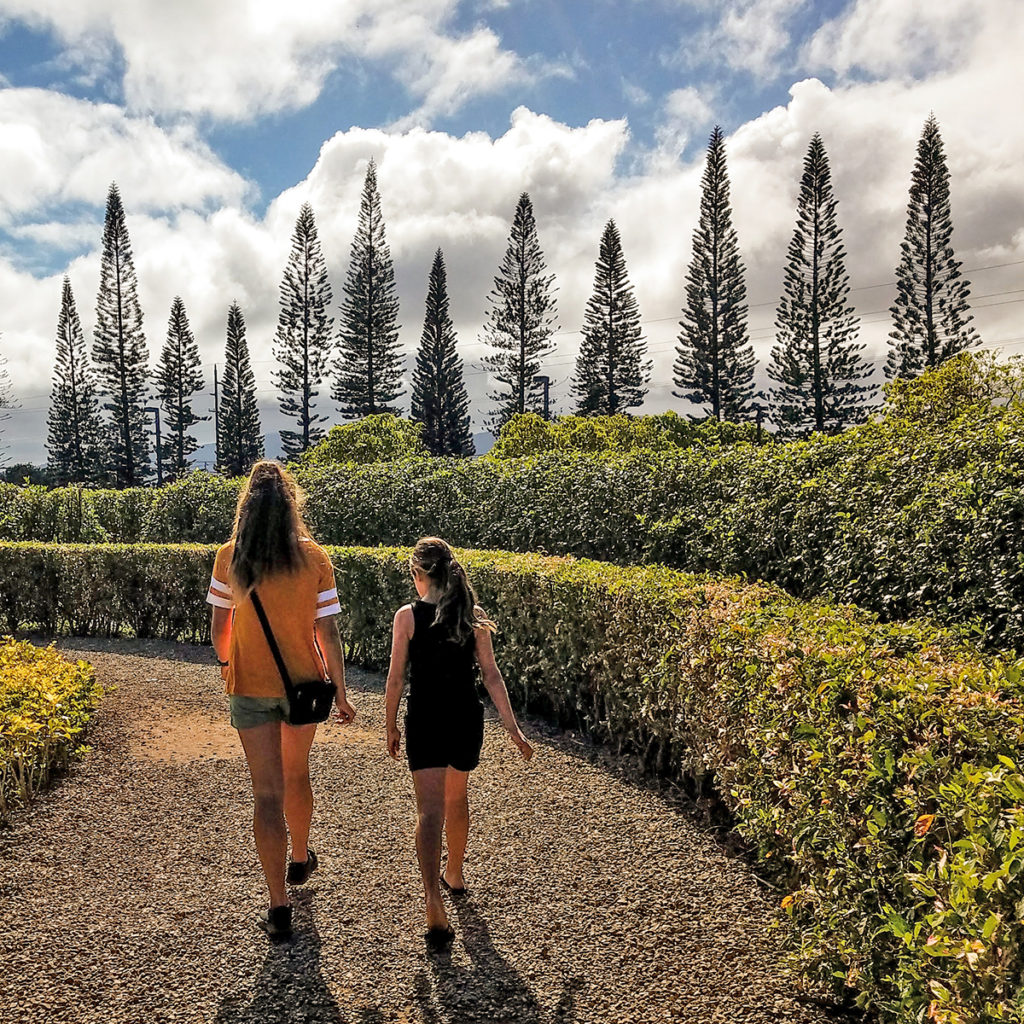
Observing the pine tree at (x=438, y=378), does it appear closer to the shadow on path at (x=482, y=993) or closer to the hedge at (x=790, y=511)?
the hedge at (x=790, y=511)

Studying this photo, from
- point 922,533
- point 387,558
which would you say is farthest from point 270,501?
point 387,558

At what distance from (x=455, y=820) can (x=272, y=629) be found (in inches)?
40.5

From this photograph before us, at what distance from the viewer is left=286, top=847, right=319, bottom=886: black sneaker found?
3641mm

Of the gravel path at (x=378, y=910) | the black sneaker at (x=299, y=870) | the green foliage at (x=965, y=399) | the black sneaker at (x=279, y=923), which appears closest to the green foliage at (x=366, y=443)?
the green foliage at (x=965, y=399)

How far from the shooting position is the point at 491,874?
12.7 ft

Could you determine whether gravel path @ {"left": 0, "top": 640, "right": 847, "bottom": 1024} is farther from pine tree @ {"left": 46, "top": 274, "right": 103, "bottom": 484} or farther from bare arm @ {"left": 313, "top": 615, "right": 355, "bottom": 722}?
pine tree @ {"left": 46, "top": 274, "right": 103, "bottom": 484}

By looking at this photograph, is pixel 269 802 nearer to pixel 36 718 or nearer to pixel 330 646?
pixel 330 646

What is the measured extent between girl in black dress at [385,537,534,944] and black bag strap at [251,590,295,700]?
1.18 feet

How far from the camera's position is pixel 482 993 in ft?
9.65

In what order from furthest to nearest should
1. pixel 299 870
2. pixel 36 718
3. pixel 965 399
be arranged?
pixel 965 399 < pixel 36 718 < pixel 299 870

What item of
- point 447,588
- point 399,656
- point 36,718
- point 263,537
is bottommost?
point 36,718

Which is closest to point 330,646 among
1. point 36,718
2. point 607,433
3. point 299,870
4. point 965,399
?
point 299,870

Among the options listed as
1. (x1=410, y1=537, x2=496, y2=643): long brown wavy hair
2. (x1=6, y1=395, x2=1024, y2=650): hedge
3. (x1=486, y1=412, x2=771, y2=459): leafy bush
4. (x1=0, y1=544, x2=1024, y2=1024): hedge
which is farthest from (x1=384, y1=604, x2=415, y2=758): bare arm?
(x1=486, y1=412, x2=771, y2=459): leafy bush

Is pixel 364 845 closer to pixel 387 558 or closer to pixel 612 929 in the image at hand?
pixel 612 929
